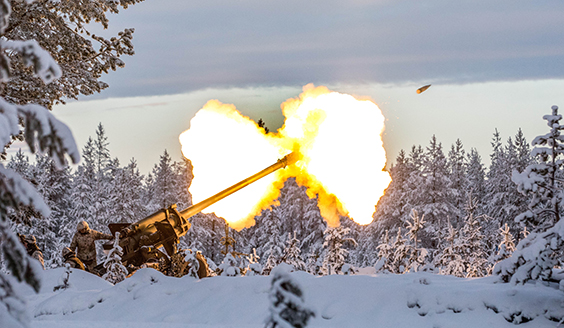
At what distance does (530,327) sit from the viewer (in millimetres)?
7602

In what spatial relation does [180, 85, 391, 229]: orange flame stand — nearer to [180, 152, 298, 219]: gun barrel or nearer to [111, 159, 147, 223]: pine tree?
[180, 152, 298, 219]: gun barrel

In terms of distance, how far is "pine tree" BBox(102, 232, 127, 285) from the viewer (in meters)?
11.4

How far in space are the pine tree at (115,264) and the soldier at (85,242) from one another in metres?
1.10

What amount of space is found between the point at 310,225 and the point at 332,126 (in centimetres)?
3168

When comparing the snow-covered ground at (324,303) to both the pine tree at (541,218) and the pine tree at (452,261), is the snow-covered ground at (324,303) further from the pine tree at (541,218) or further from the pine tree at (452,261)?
the pine tree at (452,261)

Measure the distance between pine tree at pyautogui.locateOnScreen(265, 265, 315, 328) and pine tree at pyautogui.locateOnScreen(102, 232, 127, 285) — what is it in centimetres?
835

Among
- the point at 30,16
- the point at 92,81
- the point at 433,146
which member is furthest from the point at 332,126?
the point at 433,146

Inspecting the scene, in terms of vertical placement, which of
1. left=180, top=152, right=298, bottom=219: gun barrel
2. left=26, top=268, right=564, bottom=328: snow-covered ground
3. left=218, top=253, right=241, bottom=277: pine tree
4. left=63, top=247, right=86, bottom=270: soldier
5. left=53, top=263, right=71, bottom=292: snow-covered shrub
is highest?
left=180, top=152, right=298, bottom=219: gun barrel

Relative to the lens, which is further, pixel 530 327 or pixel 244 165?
pixel 244 165

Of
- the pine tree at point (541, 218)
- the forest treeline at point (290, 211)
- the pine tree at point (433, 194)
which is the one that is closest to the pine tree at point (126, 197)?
the forest treeline at point (290, 211)

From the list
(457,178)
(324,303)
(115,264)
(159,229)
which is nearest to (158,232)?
(159,229)

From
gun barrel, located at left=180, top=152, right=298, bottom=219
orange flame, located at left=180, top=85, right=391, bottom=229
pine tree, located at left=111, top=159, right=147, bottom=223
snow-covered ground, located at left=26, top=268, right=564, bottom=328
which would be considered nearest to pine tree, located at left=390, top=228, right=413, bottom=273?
orange flame, located at left=180, top=85, right=391, bottom=229

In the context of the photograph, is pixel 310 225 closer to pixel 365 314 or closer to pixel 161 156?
pixel 161 156

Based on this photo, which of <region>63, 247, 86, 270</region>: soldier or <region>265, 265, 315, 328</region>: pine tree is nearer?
<region>265, 265, 315, 328</region>: pine tree
